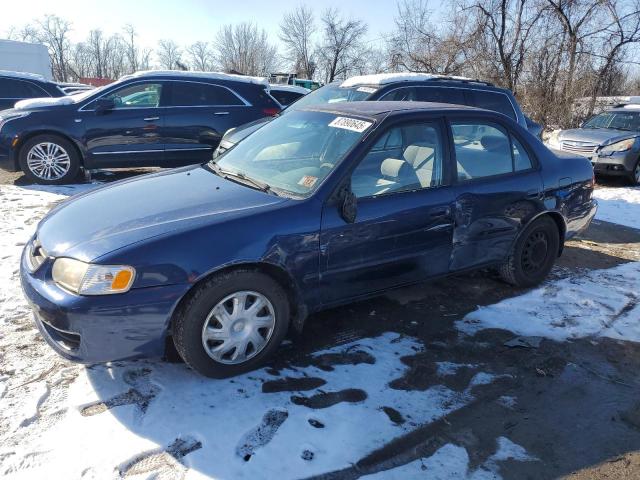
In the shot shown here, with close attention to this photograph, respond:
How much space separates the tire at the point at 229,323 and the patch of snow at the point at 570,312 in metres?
1.60

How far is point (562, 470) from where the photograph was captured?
8.10 ft

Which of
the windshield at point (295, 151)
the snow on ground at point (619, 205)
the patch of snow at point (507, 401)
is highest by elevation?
the windshield at point (295, 151)

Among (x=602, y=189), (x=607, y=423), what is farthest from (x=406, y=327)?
(x=602, y=189)

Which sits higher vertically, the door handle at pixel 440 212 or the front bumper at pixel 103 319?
the door handle at pixel 440 212

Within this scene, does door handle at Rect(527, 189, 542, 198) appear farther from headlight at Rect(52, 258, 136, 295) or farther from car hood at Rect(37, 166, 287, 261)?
headlight at Rect(52, 258, 136, 295)

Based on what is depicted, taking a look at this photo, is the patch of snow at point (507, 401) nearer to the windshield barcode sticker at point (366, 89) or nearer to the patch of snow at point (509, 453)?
the patch of snow at point (509, 453)

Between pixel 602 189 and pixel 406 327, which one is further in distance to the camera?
pixel 602 189

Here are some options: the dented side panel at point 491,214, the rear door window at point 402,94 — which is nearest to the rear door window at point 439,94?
the rear door window at point 402,94

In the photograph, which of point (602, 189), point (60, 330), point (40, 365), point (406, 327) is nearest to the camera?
point (60, 330)

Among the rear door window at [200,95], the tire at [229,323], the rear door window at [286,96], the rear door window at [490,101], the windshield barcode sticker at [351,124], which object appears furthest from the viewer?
the rear door window at [286,96]

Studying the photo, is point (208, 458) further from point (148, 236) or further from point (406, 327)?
point (406, 327)

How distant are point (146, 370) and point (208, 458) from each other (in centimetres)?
88

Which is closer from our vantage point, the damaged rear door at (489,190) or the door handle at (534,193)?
the damaged rear door at (489,190)

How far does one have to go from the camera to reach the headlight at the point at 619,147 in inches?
405
